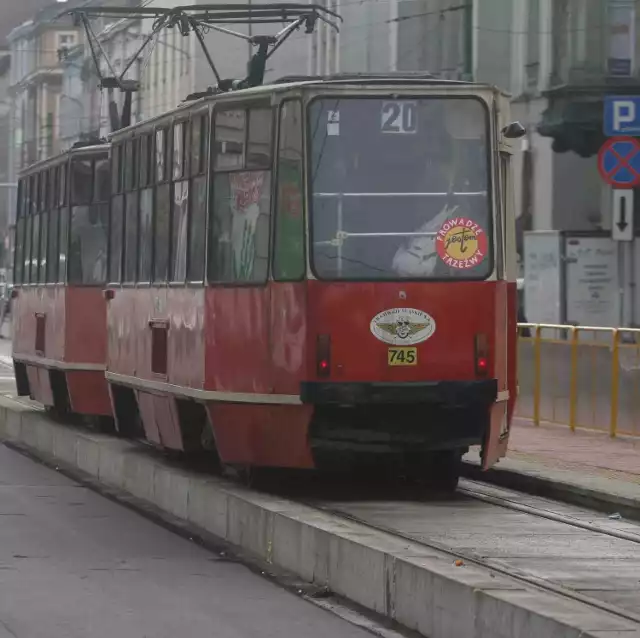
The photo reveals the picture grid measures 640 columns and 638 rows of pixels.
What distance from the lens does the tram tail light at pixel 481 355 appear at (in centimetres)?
1398

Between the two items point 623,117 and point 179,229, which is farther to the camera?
point 623,117

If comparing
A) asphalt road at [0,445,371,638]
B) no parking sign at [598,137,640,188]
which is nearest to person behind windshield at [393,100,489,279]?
asphalt road at [0,445,371,638]

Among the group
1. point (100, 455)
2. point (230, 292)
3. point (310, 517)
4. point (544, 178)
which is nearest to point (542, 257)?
point (544, 178)

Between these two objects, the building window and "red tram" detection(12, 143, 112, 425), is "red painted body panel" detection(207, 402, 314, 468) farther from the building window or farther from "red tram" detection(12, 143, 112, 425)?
the building window

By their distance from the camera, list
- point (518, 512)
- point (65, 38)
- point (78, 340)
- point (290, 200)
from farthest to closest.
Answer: point (65, 38) → point (78, 340) → point (290, 200) → point (518, 512)

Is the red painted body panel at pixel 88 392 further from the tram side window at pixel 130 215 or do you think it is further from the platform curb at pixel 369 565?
the platform curb at pixel 369 565

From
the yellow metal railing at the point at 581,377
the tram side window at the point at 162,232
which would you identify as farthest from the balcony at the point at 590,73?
the tram side window at the point at 162,232

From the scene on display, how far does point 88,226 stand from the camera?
21.3 meters

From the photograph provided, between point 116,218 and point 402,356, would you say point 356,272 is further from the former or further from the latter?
point 116,218

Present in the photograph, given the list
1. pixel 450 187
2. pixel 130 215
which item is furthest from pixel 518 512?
pixel 130 215

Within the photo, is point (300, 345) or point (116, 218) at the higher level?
point (116, 218)

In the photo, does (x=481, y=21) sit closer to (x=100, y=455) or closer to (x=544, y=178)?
(x=544, y=178)

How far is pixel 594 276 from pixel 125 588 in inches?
922

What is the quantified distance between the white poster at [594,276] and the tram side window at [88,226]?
44.3ft
